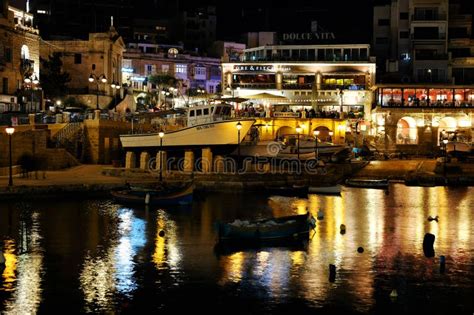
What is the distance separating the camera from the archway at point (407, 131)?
75.9 meters

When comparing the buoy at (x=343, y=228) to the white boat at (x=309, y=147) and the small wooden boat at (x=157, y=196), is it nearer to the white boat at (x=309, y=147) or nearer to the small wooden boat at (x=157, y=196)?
the small wooden boat at (x=157, y=196)

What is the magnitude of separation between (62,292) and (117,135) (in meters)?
37.7

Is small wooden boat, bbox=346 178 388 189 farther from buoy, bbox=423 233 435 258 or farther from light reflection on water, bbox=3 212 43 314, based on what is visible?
light reflection on water, bbox=3 212 43 314

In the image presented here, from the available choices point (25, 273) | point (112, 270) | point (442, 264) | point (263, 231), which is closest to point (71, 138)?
point (263, 231)

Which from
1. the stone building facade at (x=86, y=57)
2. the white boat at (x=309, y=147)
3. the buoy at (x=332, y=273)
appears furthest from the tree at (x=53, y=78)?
the buoy at (x=332, y=273)

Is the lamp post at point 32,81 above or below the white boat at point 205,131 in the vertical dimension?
above

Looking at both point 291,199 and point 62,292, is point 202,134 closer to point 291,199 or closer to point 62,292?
point 291,199

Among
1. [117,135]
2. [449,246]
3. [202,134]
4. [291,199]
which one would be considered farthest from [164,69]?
[449,246]

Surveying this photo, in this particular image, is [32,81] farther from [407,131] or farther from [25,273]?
[25,273]

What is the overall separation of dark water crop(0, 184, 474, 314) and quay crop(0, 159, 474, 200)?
2.24 m

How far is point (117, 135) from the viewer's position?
6247cm

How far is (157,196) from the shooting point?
4428 centimetres

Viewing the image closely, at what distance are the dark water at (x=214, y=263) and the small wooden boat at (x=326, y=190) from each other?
5.67m

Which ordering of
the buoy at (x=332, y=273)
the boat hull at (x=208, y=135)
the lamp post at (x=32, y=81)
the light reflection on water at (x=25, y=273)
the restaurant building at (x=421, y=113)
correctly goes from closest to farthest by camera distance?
the light reflection on water at (x=25, y=273), the buoy at (x=332, y=273), the boat hull at (x=208, y=135), the lamp post at (x=32, y=81), the restaurant building at (x=421, y=113)
